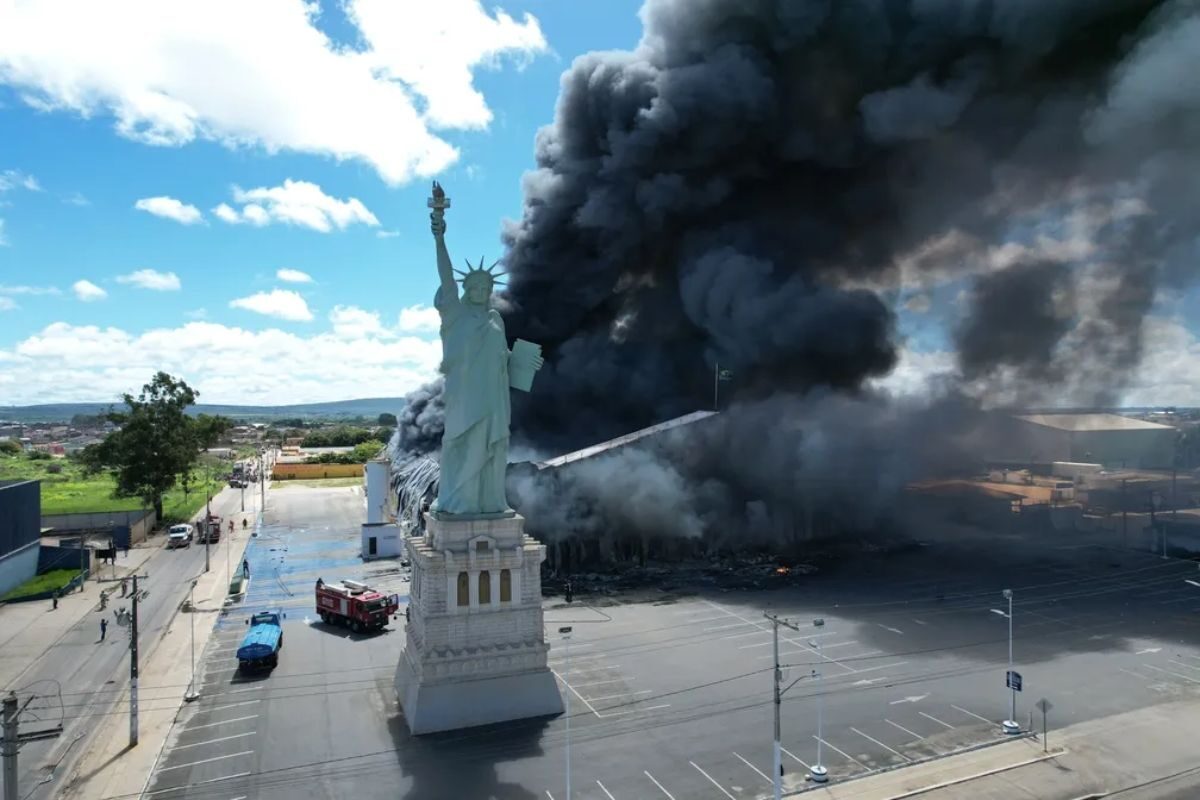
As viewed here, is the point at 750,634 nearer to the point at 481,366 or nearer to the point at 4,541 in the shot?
the point at 481,366

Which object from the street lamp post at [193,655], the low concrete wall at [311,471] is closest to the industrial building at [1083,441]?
the street lamp post at [193,655]

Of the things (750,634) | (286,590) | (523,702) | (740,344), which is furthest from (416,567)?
(740,344)

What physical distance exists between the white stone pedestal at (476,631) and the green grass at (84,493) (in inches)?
2184

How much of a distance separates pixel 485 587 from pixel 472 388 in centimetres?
640

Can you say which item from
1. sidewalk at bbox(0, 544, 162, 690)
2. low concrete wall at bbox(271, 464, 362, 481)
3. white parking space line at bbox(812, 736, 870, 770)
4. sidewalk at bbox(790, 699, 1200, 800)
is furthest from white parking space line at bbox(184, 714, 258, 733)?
low concrete wall at bbox(271, 464, 362, 481)

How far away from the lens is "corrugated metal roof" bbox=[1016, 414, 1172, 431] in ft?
218

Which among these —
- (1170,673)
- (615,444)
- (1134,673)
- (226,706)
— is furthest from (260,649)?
(1170,673)

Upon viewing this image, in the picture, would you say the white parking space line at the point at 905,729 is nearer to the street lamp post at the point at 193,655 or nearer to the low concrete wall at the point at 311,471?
the street lamp post at the point at 193,655

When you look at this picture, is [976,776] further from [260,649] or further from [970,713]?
[260,649]

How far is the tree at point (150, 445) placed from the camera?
62469mm

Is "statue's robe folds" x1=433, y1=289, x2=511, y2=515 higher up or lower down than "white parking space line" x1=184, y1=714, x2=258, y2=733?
higher up

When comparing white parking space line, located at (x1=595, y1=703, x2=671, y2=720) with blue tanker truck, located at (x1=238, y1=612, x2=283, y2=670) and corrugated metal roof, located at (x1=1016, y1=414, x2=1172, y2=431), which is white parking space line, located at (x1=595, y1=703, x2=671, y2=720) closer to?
blue tanker truck, located at (x1=238, y1=612, x2=283, y2=670)

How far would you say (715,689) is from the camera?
27625 mm

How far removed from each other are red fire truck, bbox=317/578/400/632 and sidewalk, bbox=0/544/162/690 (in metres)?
11.3
